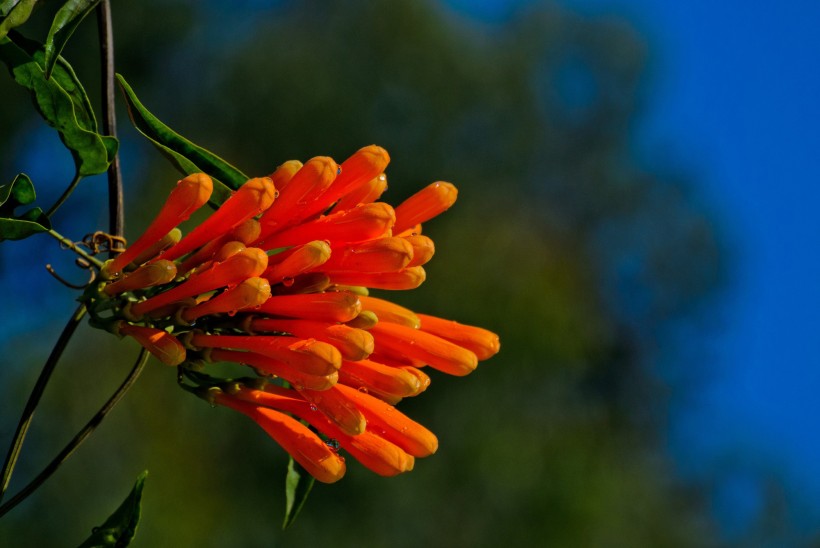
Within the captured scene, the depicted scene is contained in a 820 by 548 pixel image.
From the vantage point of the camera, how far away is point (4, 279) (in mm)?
11250

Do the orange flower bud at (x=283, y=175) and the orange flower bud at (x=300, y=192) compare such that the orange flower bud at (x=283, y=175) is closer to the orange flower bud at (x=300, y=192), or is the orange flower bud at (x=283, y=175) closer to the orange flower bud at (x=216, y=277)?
the orange flower bud at (x=300, y=192)

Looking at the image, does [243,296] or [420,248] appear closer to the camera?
[243,296]

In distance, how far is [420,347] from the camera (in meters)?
1.51

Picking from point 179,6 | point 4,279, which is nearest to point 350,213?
point 4,279

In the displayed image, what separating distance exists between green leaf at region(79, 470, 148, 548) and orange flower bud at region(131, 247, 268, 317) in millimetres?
290

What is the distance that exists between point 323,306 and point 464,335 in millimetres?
272

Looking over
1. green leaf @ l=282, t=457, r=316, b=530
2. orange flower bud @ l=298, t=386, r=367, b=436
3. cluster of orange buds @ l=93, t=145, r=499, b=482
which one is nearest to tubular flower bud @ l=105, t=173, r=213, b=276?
cluster of orange buds @ l=93, t=145, r=499, b=482

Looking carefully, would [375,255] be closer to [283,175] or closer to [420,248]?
[420,248]

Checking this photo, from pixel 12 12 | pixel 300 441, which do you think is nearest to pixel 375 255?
pixel 300 441

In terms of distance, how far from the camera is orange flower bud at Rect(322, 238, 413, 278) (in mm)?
1406

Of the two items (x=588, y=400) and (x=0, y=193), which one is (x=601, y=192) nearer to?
(x=588, y=400)

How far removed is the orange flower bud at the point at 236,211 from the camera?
1392 mm

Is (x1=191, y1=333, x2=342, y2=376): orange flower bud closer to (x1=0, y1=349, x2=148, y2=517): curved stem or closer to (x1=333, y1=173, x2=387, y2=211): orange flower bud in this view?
(x1=0, y1=349, x2=148, y2=517): curved stem

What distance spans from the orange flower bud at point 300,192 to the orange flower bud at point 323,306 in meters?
0.11
